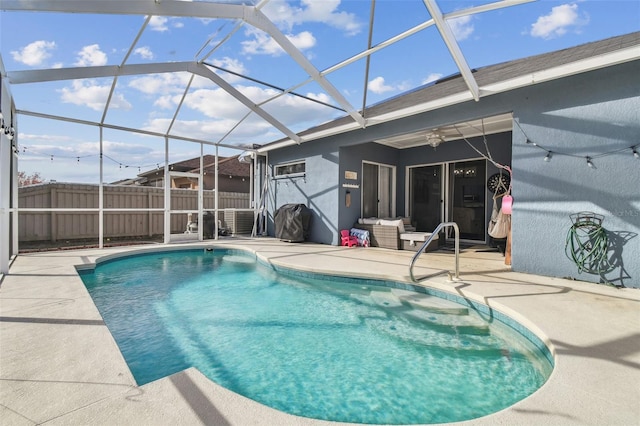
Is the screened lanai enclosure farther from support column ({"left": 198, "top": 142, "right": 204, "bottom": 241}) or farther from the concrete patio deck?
the concrete patio deck

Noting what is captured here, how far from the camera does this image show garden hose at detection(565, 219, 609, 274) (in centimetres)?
412

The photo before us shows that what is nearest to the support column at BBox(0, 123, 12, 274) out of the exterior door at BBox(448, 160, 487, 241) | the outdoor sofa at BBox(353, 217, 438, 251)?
the outdoor sofa at BBox(353, 217, 438, 251)

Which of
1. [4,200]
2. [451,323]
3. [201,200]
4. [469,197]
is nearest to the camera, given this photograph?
[451,323]

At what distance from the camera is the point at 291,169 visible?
9.70 metres

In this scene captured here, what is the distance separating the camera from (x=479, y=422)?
1.53 meters

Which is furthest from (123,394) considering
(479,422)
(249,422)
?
(479,422)

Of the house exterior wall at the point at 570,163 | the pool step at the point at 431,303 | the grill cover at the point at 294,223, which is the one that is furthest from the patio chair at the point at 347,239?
the pool step at the point at 431,303

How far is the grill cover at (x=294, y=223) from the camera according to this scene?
8547mm

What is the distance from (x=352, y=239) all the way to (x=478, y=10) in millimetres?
5439

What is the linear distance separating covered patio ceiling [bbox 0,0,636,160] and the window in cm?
88

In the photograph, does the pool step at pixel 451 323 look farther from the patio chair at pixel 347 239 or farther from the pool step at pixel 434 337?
the patio chair at pixel 347 239

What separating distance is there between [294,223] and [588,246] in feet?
20.3

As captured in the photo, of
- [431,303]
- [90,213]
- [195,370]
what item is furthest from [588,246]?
[90,213]

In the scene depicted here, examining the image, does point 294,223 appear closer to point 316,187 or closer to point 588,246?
point 316,187
